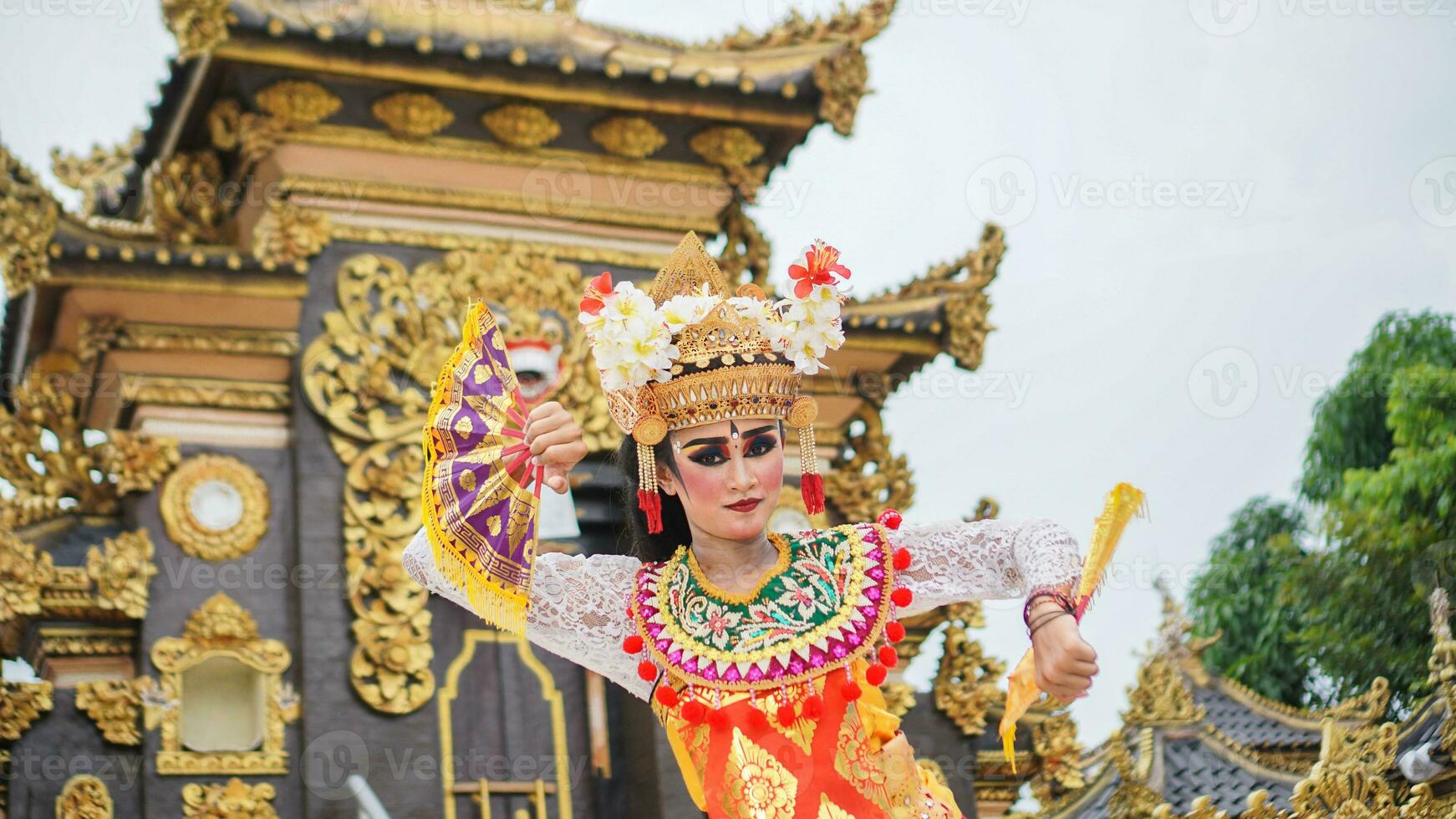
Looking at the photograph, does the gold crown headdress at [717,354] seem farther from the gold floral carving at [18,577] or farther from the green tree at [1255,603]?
the green tree at [1255,603]

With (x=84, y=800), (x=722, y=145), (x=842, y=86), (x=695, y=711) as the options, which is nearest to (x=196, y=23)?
(x=722, y=145)

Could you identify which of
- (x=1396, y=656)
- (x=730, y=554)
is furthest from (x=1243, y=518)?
(x=730, y=554)

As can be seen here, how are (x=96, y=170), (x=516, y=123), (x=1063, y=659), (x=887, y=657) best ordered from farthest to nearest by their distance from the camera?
(x=96, y=170), (x=516, y=123), (x=887, y=657), (x=1063, y=659)

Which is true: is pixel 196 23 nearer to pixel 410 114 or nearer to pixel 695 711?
pixel 410 114

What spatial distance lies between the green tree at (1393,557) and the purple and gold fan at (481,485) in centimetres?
1224

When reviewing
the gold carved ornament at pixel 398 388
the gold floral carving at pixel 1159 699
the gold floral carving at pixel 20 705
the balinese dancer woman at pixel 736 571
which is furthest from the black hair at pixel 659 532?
the gold floral carving at pixel 1159 699

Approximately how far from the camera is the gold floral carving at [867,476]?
8.54 meters

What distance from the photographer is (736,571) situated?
3.85 m

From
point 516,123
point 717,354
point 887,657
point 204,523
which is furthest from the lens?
point 516,123

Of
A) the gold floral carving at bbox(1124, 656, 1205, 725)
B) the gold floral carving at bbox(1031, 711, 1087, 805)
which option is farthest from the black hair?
the gold floral carving at bbox(1124, 656, 1205, 725)

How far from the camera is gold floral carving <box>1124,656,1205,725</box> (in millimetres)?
10578

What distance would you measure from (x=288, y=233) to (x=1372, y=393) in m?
13.8

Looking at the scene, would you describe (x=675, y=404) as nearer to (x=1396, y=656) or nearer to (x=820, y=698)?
(x=820, y=698)

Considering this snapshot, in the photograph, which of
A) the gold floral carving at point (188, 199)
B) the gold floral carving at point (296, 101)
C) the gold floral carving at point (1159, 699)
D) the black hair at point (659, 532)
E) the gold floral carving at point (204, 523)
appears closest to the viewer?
the black hair at point (659, 532)
